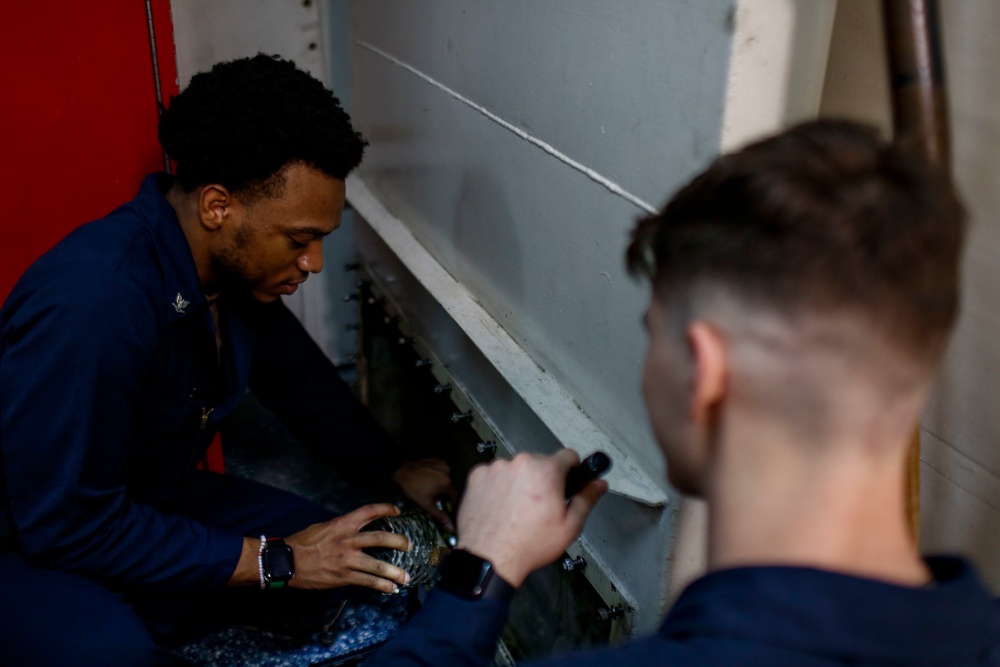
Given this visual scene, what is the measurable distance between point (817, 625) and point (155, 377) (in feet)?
3.86

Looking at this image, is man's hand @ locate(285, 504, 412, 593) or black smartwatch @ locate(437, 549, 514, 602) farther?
man's hand @ locate(285, 504, 412, 593)

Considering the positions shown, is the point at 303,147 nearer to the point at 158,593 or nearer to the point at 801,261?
the point at 158,593

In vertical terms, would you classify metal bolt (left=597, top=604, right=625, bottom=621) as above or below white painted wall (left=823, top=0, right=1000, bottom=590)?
below

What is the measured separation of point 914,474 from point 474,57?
3.50 feet

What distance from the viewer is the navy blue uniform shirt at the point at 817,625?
60cm

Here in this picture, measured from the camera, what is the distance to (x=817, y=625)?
60 centimetres

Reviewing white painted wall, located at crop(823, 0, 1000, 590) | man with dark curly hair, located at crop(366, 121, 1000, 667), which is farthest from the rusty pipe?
man with dark curly hair, located at crop(366, 121, 1000, 667)

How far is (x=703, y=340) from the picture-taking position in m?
0.66

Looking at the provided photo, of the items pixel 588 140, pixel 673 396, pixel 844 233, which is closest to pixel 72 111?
pixel 588 140

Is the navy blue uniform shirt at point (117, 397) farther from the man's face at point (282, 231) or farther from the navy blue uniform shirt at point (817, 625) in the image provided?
the navy blue uniform shirt at point (817, 625)

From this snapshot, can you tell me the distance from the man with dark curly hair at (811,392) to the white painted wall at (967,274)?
0.34 m

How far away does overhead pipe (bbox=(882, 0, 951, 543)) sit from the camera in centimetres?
83

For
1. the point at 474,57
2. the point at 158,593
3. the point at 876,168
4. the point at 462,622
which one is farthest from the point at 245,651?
the point at 876,168

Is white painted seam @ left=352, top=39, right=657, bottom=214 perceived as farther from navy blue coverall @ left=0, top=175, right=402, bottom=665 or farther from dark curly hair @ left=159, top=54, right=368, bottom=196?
navy blue coverall @ left=0, top=175, right=402, bottom=665
